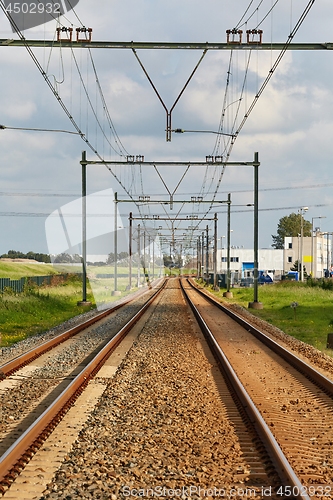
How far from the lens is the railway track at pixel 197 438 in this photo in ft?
21.7

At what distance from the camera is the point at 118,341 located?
780 inches

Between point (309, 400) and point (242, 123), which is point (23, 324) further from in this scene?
point (309, 400)

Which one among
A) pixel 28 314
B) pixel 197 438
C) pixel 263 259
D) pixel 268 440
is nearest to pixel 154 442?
pixel 197 438

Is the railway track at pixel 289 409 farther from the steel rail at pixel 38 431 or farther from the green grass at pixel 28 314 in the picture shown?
the green grass at pixel 28 314

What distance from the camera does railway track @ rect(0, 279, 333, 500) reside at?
6.62m

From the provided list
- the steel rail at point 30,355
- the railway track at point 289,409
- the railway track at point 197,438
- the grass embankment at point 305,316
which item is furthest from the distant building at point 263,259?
the railway track at point 197,438

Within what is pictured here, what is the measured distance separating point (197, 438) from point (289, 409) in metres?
2.43

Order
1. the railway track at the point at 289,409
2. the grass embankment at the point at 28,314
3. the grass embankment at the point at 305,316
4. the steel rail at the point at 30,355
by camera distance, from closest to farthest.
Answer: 1. the railway track at the point at 289,409
2. the steel rail at the point at 30,355
3. the grass embankment at the point at 305,316
4. the grass embankment at the point at 28,314

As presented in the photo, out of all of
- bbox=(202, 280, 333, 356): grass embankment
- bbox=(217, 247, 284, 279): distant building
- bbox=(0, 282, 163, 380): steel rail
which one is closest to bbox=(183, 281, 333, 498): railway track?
bbox=(202, 280, 333, 356): grass embankment

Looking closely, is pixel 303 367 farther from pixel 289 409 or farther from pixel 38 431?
pixel 38 431

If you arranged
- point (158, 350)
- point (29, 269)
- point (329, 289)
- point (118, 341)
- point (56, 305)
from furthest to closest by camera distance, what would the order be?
1. point (29, 269)
2. point (329, 289)
3. point (56, 305)
4. point (118, 341)
5. point (158, 350)

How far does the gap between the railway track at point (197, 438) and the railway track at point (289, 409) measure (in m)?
0.02

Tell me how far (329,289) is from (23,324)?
31.9 metres

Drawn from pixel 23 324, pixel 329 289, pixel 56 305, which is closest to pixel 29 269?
pixel 329 289
